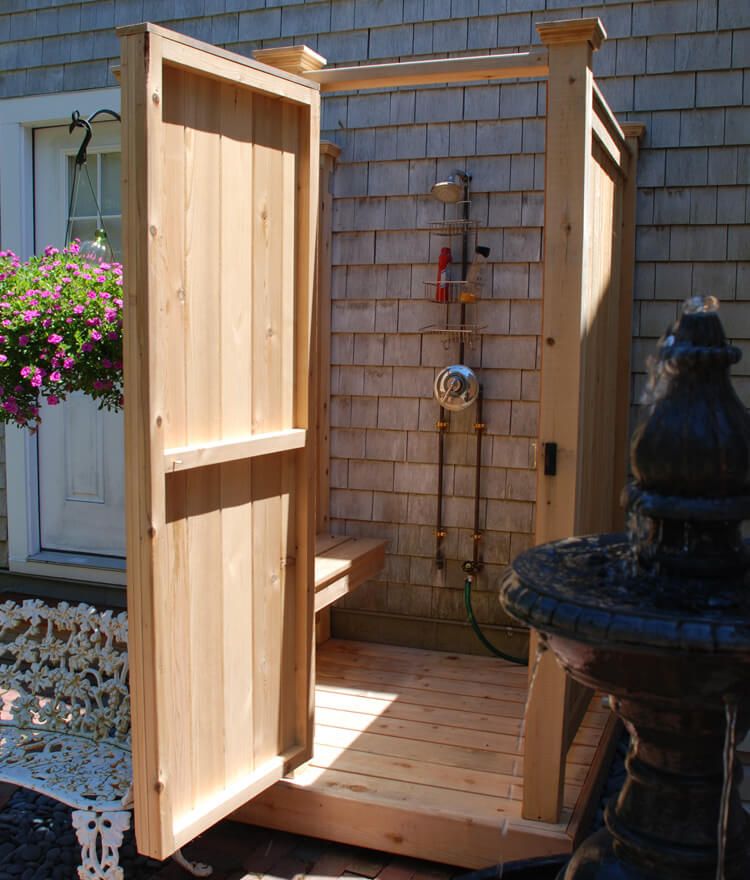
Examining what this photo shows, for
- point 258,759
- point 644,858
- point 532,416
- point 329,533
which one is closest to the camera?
point 644,858

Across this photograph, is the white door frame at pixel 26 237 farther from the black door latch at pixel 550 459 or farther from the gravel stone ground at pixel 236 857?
the black door latch at pixel 550 459

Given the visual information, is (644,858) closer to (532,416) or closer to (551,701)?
(551,701)

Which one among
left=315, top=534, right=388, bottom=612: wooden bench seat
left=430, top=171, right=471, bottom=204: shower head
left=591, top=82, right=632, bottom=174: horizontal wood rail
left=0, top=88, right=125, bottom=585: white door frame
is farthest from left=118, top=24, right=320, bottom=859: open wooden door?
left=0, top=88, right=125, bottom=585: white door frame

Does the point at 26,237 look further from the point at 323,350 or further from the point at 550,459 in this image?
the point at 550,459

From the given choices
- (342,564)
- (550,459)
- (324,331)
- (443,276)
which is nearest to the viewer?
(550,459)

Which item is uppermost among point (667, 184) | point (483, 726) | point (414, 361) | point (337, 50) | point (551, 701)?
point (337, 50)

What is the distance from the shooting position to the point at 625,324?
369 centimetres

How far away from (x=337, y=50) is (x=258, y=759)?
119 inches

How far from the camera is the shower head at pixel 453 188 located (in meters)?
3.76

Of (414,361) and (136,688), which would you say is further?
(414,361)

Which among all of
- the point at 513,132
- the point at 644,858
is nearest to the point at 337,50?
the point at 513,132

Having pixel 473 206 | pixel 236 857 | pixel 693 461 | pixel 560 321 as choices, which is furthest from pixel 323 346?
pixel 693 461

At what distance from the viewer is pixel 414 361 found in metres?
4.08

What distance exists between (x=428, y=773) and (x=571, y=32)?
2.24m
